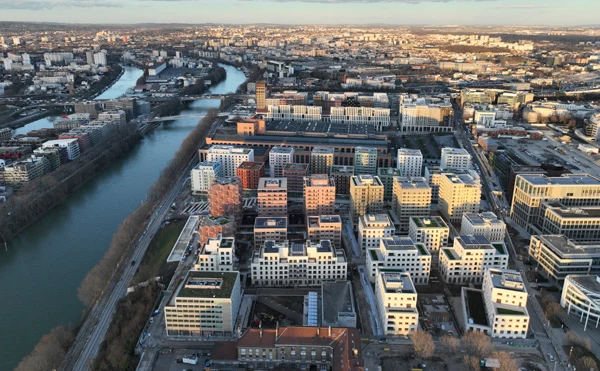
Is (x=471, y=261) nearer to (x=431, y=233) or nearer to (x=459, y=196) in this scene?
(x=431, y=233)

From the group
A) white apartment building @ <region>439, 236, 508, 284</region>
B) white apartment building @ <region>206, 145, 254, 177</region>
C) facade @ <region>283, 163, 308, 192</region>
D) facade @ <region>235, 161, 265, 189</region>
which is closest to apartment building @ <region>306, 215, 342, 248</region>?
white apartment building @ <region>439, 236, 508, 284</region>

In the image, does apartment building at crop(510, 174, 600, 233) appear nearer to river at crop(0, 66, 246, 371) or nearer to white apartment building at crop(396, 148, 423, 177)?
white apartment building at crop(396, 148, 423, 177)

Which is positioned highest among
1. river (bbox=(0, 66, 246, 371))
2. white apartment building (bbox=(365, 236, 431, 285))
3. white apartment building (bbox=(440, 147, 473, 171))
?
white apartment building (bbox=(440, 147, 473, 171))

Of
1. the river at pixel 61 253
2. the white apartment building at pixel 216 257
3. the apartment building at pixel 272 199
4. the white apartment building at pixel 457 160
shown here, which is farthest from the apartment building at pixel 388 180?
the river at pixel 61 253

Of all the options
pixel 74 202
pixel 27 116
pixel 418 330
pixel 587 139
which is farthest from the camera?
pixel 27 116

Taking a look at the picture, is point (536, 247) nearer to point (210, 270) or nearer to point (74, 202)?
point (210, 270)

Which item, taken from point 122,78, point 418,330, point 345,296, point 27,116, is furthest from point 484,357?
point 122,78
